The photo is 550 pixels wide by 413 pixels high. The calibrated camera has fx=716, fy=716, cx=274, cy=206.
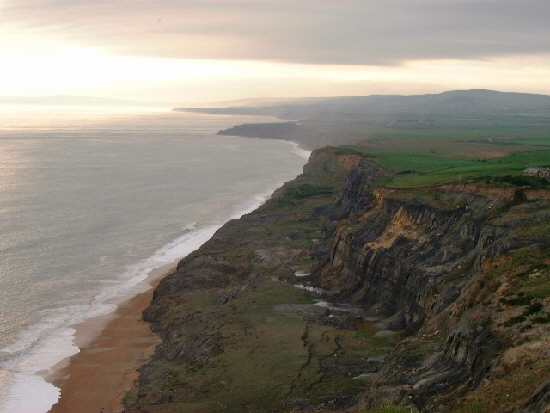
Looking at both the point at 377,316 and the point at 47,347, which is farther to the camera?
the point at 47,347

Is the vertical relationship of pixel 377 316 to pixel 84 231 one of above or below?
above

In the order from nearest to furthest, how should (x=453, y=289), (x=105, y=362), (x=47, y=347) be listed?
(x=453, y=289) < (x=105, y=362) < (x=47, y=347)

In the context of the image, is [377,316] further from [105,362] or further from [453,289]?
[105,362]

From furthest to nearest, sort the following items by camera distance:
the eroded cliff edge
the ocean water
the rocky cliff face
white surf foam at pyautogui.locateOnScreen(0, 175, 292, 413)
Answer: the ocean water → white surf foam at pyautogui.locateOnScreen(0, 175, 292, 413) → the eroded cliff edge → the rocky cliff face

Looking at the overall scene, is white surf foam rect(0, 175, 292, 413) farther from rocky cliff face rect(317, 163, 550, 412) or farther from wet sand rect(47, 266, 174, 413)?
rocky cliff face rect(317, 163, 550, 412)

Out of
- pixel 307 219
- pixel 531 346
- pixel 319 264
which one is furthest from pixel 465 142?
pixel 531 346

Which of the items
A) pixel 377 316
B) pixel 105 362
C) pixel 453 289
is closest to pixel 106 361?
pixel 105 362

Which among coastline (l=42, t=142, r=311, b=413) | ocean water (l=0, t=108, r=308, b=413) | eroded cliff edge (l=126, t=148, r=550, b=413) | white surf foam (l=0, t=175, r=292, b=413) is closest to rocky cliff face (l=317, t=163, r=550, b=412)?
eroded cliff edge (l=126, t=148, r=550, b=413)

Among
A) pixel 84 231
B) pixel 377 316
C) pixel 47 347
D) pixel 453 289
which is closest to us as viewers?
pixel 453 289
